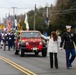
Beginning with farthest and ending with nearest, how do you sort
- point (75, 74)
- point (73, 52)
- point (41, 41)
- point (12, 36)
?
point (12, 36) < point (41, 41) < point (73, 52) < point (75, 74)

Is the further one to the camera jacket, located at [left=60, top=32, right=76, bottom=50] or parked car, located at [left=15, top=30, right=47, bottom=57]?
parked car, located at [left=15, top=30, right=47, bottom=57]

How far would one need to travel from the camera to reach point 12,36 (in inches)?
1425

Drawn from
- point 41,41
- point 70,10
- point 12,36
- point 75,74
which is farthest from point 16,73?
point 70,10

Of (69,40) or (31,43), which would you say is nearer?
(69,40)

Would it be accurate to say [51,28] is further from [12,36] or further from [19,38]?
[19,38]

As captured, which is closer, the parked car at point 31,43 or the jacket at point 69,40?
the jacket at point 69,40

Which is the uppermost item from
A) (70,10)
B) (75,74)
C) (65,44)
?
(70,10)

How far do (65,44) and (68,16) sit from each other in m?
59.1

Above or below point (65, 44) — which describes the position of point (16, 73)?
below

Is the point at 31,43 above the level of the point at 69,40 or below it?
below

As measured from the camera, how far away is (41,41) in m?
26.1

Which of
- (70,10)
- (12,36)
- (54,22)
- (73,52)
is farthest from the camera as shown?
(54,22)

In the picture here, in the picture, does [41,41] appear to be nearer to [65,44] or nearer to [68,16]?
[65,44]

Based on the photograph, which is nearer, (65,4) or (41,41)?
(41,41)
